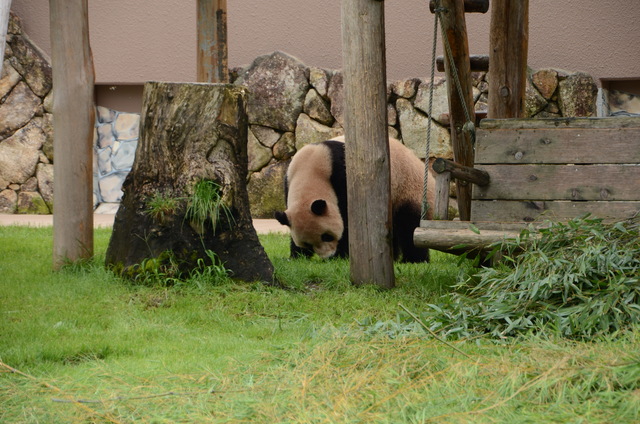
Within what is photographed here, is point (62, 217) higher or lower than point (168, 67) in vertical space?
lower

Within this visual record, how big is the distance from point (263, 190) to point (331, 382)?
768 centimetres

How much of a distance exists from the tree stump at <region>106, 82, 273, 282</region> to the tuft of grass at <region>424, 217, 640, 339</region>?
1.76m

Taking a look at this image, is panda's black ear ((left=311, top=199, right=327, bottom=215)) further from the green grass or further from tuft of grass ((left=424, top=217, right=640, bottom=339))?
tuft of grass ((left=424, top=217, right=640, bottom=339))

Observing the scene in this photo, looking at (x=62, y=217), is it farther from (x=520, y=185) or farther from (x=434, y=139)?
(x=434, y=139)

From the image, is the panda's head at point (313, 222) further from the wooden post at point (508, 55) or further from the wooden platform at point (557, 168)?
the wooden platform at point (557, 168)

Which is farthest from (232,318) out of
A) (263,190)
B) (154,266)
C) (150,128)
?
(263,190)

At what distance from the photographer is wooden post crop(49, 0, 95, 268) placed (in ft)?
18.7

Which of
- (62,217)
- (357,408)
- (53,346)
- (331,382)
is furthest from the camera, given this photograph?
(62,217)

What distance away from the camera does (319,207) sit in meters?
6.79

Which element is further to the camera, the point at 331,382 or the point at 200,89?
the point at 200,89

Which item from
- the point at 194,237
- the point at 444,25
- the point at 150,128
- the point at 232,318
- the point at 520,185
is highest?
the point at 444,25

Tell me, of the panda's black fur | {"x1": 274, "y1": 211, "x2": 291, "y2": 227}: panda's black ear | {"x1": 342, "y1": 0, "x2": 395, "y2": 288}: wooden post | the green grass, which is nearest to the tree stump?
the green grass

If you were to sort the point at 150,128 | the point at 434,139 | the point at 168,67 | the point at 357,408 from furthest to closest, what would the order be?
the point at 168,67 → the point at 434,139 → the point at 150,128 → the point at 357,408

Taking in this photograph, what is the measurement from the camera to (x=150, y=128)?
543 cm
